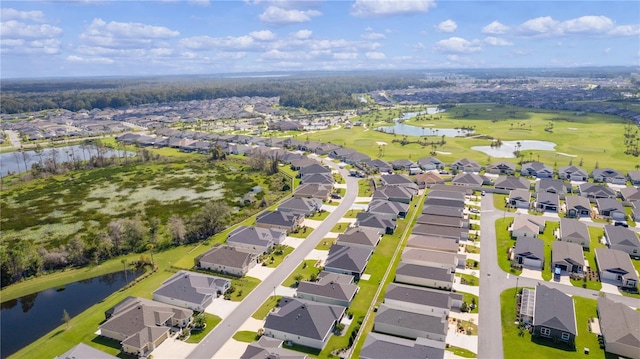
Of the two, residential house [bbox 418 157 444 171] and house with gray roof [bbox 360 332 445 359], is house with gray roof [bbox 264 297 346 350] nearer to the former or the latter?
house with gray roof [bbox 360 332 445 359]

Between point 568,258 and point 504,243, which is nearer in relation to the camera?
point 568,258

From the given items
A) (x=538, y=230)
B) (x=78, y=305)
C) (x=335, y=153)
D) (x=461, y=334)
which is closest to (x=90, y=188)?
(x=78, y=305)

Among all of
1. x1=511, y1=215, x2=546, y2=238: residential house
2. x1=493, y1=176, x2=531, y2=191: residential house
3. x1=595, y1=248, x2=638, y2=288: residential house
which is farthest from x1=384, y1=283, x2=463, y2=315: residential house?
x1=493, y1=176, x2=531, y2=191: residential house

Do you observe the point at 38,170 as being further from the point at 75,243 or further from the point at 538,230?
the point at 538,230

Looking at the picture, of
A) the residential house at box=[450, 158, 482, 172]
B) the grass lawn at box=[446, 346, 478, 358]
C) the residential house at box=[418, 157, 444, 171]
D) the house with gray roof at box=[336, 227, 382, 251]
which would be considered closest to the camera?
the grass lawn at box=[446, 346, 478, 358]

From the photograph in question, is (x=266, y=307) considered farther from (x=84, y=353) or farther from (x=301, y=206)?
(x=301, y=206)

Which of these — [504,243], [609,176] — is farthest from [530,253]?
[609,176]

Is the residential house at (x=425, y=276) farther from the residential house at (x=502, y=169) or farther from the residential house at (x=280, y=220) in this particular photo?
the residential house at (x=502, y=169)
